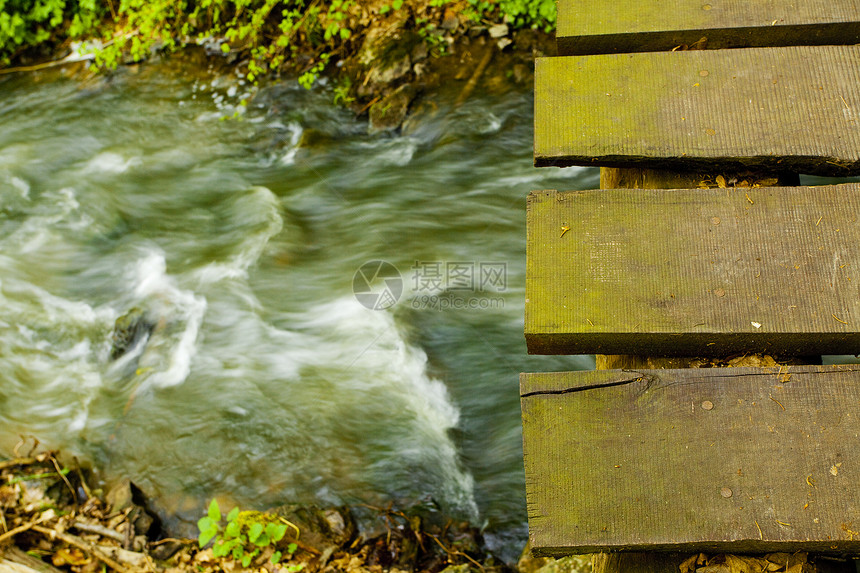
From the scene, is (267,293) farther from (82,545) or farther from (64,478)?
(82,545)

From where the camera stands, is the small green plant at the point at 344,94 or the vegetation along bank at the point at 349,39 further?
the small green plant at the point at 344,94

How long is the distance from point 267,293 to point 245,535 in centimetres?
229

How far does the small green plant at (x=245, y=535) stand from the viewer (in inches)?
145

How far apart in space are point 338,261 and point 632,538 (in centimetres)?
457

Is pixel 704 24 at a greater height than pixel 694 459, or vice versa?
pixel 704 24

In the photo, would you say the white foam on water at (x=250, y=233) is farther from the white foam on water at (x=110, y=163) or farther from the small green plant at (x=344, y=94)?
the white foam on water at (x=110, y=163)

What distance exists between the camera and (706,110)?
1925 mm

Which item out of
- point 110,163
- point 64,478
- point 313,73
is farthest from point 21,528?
point 313,73

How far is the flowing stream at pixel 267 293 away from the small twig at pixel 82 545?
505 mm

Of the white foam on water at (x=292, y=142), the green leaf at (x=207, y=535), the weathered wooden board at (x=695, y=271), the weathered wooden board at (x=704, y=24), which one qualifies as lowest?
the green leaf at (x=207, y=535)

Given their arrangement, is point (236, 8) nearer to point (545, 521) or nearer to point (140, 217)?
point (140, 217)

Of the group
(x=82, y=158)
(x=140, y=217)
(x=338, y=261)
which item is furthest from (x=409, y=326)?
(x=82, y=158)

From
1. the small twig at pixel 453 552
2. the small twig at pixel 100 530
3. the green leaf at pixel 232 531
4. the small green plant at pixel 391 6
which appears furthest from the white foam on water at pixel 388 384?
the small green plant at pixel 391 6

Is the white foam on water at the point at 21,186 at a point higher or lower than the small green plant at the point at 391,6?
lower
